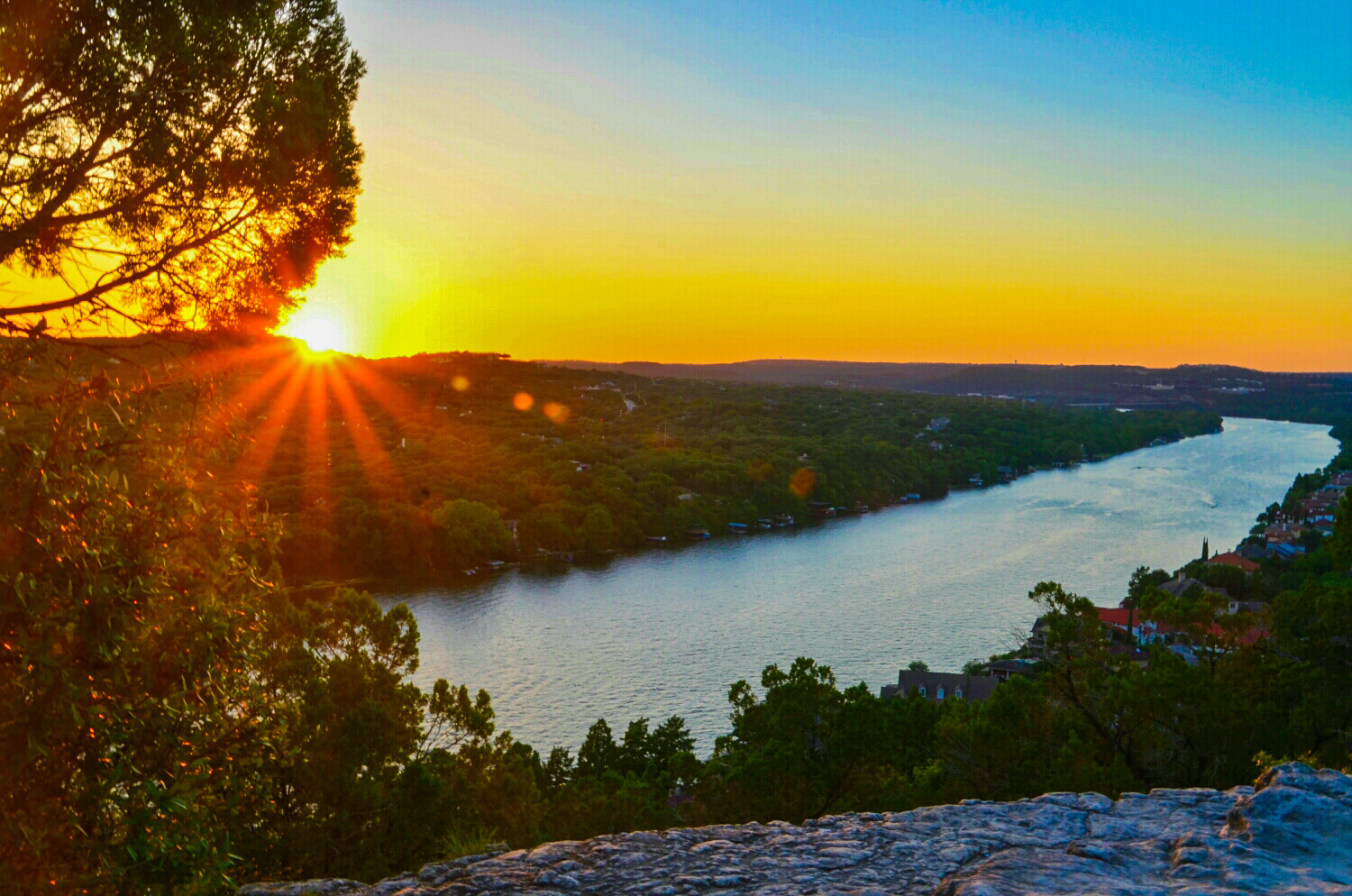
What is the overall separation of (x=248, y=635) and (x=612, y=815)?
5252mm

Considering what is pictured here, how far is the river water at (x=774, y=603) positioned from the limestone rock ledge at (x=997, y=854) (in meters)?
9.91

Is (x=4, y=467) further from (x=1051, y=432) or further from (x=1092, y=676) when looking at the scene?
(x=1051, y=432)

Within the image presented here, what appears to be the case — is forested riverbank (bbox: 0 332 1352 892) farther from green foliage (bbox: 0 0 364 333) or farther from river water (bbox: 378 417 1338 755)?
river water (bbox: 378 417 1338 755)

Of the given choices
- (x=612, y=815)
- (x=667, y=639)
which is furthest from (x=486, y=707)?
(x=667, y=639)

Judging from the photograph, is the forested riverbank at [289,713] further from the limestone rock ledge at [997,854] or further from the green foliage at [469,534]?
the green foliage at [469,534]

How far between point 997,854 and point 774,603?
77.2 feet

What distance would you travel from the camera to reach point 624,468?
148 feet

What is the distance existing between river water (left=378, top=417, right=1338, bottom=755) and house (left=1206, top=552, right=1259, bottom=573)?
172 cm

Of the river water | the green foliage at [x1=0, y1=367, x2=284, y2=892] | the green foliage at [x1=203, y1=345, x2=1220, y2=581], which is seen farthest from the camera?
the green foliage at [x1=203, y1=345, x2=1220, y2=581]

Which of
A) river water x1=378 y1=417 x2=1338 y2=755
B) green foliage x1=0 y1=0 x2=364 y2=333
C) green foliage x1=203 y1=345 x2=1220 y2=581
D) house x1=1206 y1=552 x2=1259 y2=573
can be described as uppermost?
green foliage x1=0 y1=0 x2=364 y2=333

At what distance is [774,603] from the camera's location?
→ 83.8ft

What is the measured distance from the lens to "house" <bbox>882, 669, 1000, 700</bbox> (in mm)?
17500

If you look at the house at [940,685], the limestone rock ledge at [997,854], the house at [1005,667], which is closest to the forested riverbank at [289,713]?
the limestone rock ledge at [997,854]

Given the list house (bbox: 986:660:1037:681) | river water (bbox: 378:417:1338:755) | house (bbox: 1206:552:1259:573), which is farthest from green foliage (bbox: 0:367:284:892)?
house (bbox: 1206:552:1259:573)
